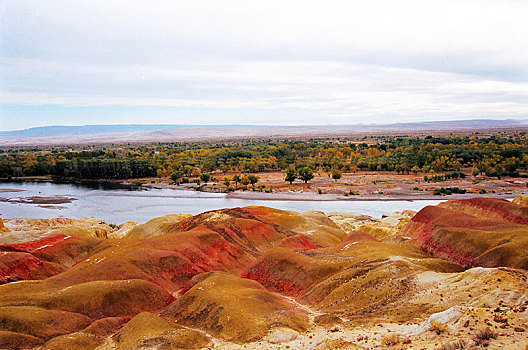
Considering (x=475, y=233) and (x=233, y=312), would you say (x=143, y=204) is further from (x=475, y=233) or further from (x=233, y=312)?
(x=233, y=312)

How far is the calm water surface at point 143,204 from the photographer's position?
3814 inches

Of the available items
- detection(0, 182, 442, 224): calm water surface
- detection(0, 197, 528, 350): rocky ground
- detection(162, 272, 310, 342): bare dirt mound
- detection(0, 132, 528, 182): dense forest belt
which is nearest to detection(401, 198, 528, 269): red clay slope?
detection(0, 197, 528, 350): rocky ground

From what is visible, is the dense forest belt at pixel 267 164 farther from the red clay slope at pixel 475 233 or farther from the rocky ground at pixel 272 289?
the rocky ground at pixel 272 289

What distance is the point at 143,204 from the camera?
362ft

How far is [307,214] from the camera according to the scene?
75.1 meters

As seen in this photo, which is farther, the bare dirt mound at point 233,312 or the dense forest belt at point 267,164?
the dense forest belt at point 267,164

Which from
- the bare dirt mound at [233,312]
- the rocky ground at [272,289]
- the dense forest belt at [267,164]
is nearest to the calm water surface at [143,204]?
the dense forest belt at [267,164]

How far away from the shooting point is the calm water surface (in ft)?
318

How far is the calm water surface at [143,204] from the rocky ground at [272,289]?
1506 inches

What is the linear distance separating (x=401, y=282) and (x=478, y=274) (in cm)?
576

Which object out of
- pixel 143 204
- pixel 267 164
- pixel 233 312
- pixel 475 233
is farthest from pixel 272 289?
pixel 267 164

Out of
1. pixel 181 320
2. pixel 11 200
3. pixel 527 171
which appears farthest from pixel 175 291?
pixel 527 171

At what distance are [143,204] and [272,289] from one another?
76.4 m

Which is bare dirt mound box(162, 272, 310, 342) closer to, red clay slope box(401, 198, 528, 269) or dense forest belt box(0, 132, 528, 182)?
red clay slope box(401, 198, 528, 269)
